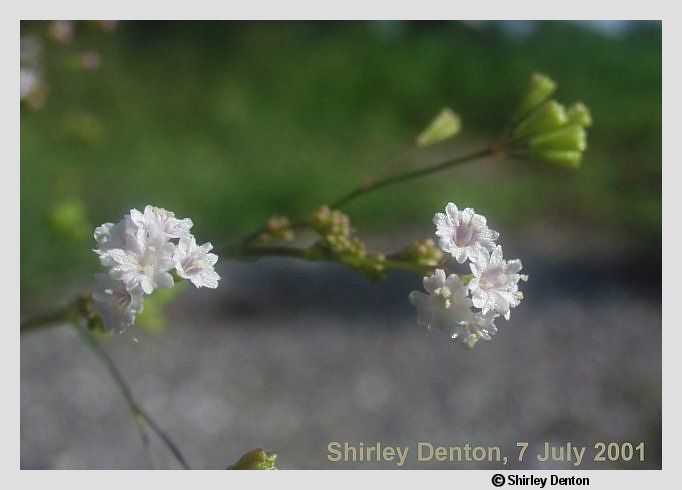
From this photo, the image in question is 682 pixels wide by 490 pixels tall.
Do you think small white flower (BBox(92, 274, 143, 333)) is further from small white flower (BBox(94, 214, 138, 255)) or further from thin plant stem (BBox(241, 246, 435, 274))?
thin plant stem (BBox(241, 246, 435, 274))

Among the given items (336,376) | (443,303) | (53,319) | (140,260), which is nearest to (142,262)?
(140,260)

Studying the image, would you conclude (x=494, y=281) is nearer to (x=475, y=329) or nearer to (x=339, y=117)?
(x=475, y=329)

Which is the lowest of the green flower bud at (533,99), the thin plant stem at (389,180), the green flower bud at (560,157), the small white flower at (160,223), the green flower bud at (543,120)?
the small white flower at (160,223)

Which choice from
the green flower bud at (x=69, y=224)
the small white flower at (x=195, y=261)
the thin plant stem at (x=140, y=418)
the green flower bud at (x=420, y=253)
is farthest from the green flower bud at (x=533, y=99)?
the green flower bud at (x=69, y=224)

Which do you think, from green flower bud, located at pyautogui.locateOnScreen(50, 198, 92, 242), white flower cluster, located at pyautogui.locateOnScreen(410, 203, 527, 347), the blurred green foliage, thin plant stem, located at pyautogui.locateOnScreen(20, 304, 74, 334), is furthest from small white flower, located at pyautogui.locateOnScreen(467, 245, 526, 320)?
the blurred green foliage

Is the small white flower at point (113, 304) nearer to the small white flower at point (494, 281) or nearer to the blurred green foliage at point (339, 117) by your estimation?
the small white flower at point (494, 281)
